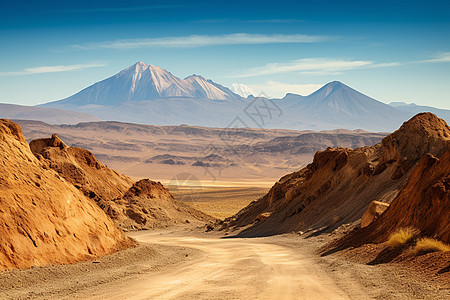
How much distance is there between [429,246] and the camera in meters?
13.2

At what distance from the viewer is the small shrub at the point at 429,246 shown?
12.8 meters

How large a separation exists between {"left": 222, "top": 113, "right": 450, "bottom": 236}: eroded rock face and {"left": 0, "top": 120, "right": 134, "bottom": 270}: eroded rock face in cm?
1353

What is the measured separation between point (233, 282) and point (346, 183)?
21.4m

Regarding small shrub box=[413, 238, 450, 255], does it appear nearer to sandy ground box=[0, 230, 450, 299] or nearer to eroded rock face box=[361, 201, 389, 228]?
sandy ground box=[0, 230, 450, 299]

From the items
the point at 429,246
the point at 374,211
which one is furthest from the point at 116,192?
the point at 429,246

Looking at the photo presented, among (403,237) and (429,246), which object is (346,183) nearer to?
(403,237)

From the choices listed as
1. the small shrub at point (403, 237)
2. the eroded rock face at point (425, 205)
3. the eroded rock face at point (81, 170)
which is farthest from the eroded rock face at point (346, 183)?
the eroded rock face at point (81, 170)

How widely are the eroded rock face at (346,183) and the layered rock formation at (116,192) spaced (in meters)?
7.06

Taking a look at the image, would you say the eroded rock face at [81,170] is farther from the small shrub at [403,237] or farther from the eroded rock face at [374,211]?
the small shrub at [403,237]

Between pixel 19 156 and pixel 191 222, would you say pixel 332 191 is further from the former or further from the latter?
pixel 19 156

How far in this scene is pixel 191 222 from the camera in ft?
160

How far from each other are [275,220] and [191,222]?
1364 cm

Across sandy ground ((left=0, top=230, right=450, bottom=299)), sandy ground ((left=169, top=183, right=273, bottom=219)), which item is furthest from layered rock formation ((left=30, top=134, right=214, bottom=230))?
sandy ground ((left=0, top=230, right=450, bottom=299))

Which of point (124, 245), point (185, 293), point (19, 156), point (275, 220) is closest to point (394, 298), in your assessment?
point (185, 293)
